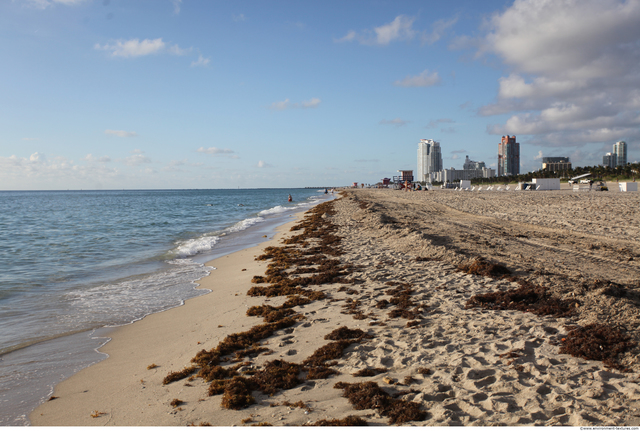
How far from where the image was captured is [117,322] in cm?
698

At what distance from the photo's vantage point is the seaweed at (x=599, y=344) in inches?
166

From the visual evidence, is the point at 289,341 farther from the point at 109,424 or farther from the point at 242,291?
the point at 242,291

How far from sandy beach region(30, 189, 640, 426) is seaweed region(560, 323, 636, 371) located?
0.02 m

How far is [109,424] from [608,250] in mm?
12908

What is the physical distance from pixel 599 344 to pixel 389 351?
103 inches

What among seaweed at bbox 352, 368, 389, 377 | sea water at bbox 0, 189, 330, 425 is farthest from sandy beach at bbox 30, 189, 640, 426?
sea water at bbox 0, 189, 330, 425

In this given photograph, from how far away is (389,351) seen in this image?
4762 mm

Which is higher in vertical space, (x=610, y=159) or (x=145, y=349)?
(x=610, y=159)

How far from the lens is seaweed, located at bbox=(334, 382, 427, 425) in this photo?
3.36m

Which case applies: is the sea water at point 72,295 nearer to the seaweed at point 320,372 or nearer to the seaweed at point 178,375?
the seaweed at point 178,375

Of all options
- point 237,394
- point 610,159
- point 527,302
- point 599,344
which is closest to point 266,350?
point 237,394

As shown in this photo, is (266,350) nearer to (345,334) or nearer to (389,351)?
(345,334)

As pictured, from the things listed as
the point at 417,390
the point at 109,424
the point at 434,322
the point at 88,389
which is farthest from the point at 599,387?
the point at 88,389

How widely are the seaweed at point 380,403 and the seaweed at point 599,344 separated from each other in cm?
242
